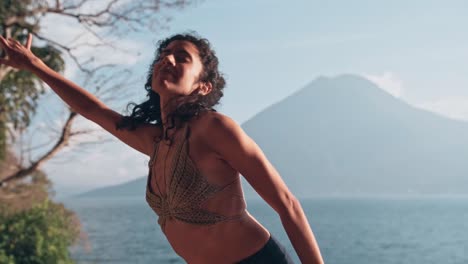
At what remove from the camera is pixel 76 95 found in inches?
78.9

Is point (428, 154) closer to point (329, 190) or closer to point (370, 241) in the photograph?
point (329, 190)

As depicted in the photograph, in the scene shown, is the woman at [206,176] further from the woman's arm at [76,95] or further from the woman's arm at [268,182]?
the woman's arm at [76,95]

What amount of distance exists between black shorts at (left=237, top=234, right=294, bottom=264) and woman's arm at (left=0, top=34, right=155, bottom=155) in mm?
485

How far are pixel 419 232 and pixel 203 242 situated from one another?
272 feet

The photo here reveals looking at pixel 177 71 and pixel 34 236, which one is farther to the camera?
pixel 34 236

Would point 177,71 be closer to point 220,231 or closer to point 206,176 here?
point 206,176

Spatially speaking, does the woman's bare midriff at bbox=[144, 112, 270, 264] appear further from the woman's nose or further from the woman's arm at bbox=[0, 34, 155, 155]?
the woman's arm at bbox=[0, 34, 155, 155]

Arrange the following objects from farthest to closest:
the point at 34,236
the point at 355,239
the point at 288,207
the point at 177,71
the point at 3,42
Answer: the point at 355,239 → the point at 34,236 → the point at 3,42 → the point at 177,71 → the point at 288,207

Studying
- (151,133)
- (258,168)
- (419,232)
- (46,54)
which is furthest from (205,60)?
(419,232)

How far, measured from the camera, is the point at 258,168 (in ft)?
4.94

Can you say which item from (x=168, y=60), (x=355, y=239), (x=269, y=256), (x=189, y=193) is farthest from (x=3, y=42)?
(x=355, y=239)

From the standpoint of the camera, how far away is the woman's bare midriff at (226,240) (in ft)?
5.21

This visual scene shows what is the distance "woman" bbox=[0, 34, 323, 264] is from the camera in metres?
1.50

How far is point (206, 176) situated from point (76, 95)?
59 centimetres
